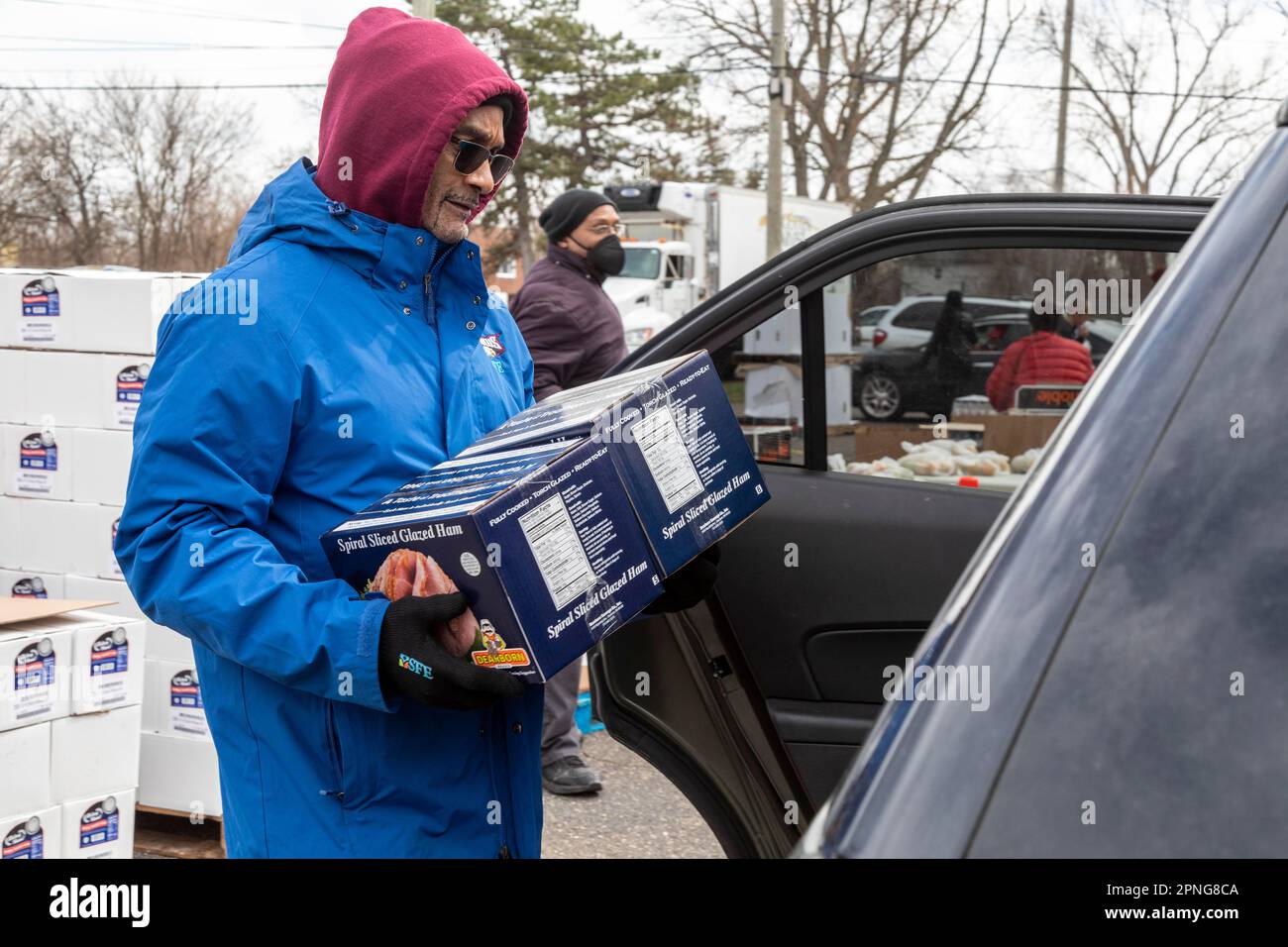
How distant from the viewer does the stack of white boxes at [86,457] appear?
398 centimetres

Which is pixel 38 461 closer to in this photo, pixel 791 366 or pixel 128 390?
pixel 128 390

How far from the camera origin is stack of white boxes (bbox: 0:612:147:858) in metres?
3.29

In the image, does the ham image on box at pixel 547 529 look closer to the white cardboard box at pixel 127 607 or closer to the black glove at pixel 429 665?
the black glove at pixel 429 665

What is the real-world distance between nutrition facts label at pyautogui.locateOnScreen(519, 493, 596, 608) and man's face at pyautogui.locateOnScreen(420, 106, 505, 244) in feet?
1.66

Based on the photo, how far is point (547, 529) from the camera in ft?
5.21

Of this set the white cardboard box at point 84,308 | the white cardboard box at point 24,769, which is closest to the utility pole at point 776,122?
the white cardboard box at point 84,308

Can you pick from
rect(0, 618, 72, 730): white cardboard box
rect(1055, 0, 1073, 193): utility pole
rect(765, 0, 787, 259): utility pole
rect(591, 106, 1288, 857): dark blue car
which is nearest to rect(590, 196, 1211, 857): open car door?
rect(591, 106, 1288, 857): dark blue car

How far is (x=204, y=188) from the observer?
3322 cm

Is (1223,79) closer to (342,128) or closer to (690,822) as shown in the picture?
(690,822)

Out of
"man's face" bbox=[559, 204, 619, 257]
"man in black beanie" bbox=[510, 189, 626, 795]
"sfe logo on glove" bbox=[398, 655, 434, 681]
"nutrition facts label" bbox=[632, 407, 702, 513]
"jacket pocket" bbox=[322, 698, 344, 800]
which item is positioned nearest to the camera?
"sfe logo on glove" bbox=[398, 655, 434, 681]

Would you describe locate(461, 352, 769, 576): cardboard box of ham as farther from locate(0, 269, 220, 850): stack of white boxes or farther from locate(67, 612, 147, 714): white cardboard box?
locate(0, 269, 220, 850): stack of white boxes

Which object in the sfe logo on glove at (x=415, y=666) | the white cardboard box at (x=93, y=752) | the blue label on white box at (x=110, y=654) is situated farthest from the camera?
the blue label on white box at (x=110, y=654)

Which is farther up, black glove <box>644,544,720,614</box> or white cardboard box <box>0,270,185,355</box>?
white cardboard box <box>0,270,185,355</box>

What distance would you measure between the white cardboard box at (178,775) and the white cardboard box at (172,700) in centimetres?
3
